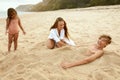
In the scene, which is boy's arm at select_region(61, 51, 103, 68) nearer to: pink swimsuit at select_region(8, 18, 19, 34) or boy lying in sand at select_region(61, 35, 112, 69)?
boy lying in sand at select_region(61, 35, 112, 69)

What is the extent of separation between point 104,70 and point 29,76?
1.21m

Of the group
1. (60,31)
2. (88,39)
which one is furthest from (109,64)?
(88,39)

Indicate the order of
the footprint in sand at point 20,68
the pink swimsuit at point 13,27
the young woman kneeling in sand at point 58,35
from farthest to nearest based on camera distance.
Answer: the pink swimsuit at point 13,27
the young woman kneeling in sand at point 58,35
the footprint in sand at point 20,68

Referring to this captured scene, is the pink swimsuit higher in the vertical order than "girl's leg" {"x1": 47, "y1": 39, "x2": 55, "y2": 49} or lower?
higher

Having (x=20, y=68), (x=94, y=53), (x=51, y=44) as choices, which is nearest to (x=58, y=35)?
(x=51, y=44)

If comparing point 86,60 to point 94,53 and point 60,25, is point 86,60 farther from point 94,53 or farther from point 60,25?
point 60,25

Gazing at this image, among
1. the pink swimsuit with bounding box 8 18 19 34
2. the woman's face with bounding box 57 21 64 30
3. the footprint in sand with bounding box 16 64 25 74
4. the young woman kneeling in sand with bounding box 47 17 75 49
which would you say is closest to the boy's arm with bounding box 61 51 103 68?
the footprint in sand with bounding box 16 64 25 74

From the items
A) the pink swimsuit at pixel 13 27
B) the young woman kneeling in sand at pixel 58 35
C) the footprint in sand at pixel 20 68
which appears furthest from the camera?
the pink swimsuit at pixel 13 27

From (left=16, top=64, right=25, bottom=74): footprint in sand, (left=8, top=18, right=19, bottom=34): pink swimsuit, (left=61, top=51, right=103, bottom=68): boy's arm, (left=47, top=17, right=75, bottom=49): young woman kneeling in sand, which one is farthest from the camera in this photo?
(left=8, top=18, right=19, bottom=34): pink swimsuit

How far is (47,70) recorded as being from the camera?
14.1 feet

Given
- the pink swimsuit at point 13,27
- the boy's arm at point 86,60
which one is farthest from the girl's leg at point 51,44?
the boy's arm at point 86,60

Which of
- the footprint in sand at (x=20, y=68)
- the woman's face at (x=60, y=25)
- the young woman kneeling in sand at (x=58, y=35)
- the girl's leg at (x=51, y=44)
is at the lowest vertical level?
the footprint in sand at (x=20, y=68)

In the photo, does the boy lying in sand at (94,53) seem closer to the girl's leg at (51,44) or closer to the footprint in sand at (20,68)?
the footprint in sand at (20,68)

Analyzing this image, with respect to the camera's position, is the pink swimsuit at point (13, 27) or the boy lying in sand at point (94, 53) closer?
the boy lying in sand at point (94, 53)
